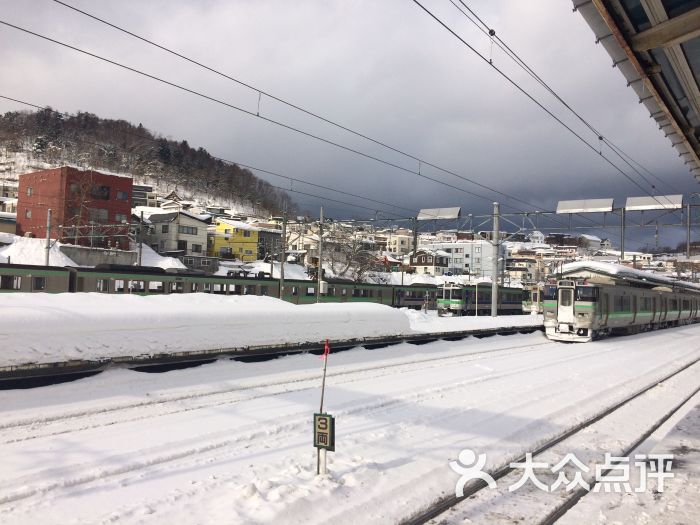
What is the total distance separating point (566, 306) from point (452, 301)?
18762 mm

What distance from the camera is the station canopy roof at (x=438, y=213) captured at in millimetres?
28334

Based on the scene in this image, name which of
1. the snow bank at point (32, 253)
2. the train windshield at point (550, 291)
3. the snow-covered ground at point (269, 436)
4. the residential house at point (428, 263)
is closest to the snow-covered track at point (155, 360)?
the snow-covered ground at point (269, 436)

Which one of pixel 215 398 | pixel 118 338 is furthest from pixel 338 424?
pixel 118 338

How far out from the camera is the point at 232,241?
73875 millimetres

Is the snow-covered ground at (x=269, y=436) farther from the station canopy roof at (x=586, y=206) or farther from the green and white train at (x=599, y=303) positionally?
the station canopy roof at (x=586, y=206)

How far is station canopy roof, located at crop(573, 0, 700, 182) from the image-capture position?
18.5ft

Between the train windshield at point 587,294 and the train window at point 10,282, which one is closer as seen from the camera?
the train window at point 10,282

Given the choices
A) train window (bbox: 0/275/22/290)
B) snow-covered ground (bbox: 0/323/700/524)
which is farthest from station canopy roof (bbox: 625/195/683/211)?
train window (bbox: 0/275/22/290)

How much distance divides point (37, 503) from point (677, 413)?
33.5 feet

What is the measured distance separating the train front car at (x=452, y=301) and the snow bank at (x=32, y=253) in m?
32.5

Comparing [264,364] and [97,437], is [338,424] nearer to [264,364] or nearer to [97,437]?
[97,437]

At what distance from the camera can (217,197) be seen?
135625mm

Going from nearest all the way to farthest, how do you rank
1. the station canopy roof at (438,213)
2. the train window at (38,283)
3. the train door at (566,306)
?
the train window at (38,283) < the train door at (566,306) < the station canopy roof at (438,213)

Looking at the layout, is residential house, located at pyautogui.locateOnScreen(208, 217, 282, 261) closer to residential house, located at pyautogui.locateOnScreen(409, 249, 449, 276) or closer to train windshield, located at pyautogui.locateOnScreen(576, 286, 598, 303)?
residential house, located at pyautogui.locateOnScreen(409, 249, 449, 276)
